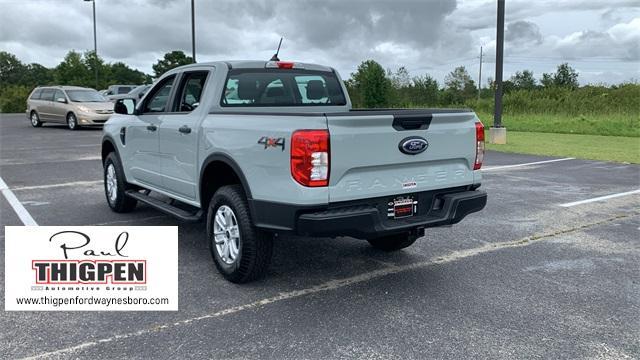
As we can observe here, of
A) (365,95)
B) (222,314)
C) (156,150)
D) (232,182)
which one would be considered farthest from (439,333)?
(365,95)

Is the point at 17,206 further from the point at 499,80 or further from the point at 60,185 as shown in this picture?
the point at 499,80

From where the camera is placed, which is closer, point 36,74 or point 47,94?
point 47,94

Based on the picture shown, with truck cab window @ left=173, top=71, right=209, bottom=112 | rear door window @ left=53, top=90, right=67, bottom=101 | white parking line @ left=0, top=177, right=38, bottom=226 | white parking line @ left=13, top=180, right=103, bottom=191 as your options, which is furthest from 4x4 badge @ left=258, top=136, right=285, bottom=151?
rear door window @ left=53, top=90, right=67, bottom=101

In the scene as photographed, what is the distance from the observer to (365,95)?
4006 centimetres

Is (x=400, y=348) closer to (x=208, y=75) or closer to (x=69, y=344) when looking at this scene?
(x=69, y=344)

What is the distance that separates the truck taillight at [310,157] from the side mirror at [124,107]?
3.44m

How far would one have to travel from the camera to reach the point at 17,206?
25.0 ft

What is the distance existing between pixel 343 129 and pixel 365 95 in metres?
36.7

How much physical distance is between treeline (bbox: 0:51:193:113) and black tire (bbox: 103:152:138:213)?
41.1 meters

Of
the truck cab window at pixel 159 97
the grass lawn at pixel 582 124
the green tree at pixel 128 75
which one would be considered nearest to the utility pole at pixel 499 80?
the grass lawn at pixel 582 124

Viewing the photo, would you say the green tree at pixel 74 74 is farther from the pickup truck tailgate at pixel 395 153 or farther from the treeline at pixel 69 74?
the pickup truck tailgate at pixel 395 153

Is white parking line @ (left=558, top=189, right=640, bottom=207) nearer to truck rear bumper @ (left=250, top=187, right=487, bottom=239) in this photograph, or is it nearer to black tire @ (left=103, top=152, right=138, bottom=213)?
truck rear bumper @ (left=250, top=187, right=487, bottom=239)

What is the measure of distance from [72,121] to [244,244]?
19747 millimetres

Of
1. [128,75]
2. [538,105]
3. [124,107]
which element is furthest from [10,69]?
[124,107]
